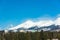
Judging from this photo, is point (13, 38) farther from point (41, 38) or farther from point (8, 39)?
point (41, 38)

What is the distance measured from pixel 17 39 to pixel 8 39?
555 centimetres

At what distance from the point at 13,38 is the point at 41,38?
49.5ft

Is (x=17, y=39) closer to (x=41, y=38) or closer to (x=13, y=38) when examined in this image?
(x=13, y=38)

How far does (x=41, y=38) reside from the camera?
422 ft

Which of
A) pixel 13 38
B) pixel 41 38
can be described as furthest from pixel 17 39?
pixel 41 38

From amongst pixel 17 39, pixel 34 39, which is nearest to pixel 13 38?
pixel 17 39

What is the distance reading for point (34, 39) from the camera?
129 meters

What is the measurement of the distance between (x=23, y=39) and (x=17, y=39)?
3.32m

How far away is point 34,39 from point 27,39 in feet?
19.7

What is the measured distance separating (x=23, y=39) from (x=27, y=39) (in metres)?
4.63

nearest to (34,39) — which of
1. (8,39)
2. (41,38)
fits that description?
(41,38)

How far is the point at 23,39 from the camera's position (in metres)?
128

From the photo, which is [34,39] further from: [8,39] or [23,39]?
[8,39]

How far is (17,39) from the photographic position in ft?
422
